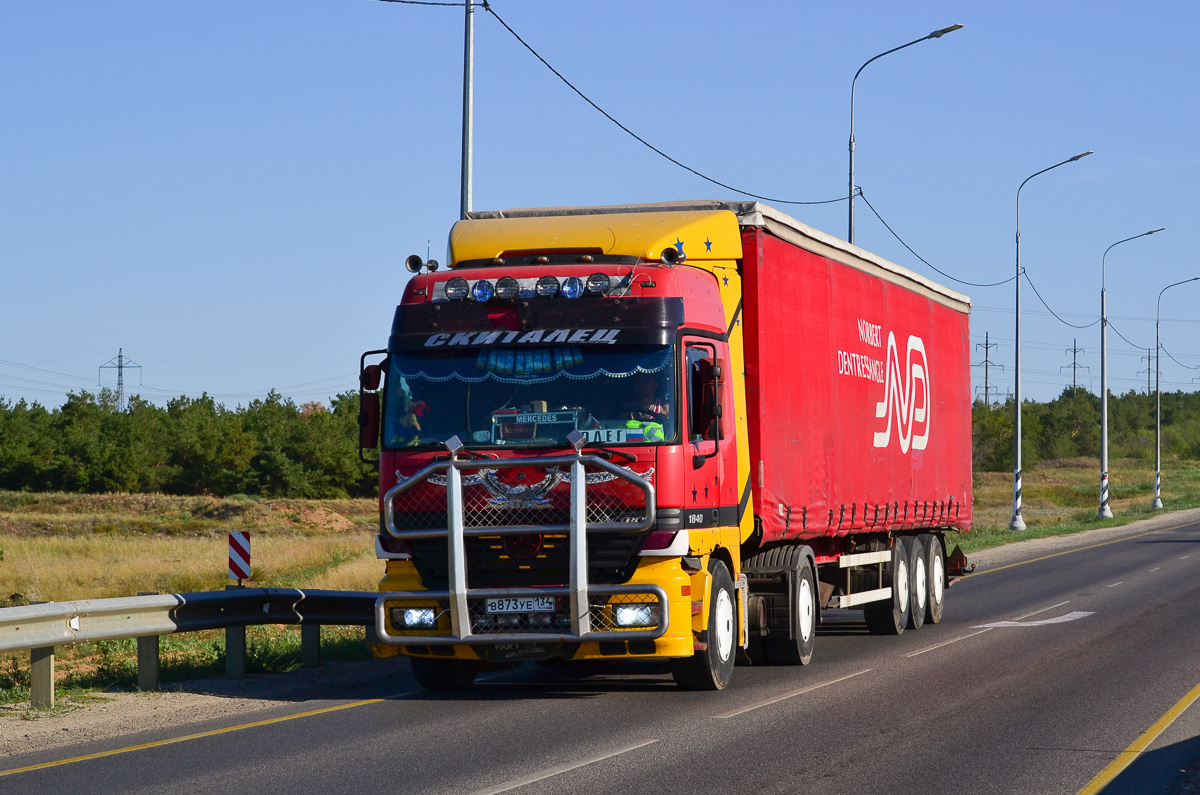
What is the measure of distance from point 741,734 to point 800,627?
4.17 metres

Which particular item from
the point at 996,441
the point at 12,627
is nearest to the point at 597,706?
the point at 12,627

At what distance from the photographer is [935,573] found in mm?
19438

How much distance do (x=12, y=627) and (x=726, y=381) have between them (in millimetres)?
6054

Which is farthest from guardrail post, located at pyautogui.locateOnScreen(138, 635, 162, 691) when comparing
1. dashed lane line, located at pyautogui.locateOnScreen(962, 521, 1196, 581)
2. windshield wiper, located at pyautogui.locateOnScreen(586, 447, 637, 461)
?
dashed lane line, located at pyautogui.locateOnScreen(962, 521, 1196, 581)

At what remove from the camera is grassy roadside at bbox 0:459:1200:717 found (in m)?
14.4

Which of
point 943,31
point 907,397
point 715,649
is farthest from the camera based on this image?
point 943,31

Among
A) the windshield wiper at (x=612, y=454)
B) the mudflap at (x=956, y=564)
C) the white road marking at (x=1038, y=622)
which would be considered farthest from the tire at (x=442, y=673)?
the mudflap at (x=956, y=564)

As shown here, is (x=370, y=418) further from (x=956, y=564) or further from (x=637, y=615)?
(x=956, y=564)

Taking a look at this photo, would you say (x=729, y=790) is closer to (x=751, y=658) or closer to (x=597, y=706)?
(x=597, y=706)

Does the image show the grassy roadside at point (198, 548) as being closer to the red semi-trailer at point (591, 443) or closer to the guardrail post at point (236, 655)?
the guardrail post at point (236, 655)

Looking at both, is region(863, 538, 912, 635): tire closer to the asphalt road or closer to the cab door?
the asphalt road

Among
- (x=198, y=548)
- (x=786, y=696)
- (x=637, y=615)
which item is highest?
(x=637, y=615)

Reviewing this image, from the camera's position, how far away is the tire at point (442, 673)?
12211 millimetres

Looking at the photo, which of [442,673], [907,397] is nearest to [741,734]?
[442,673]
